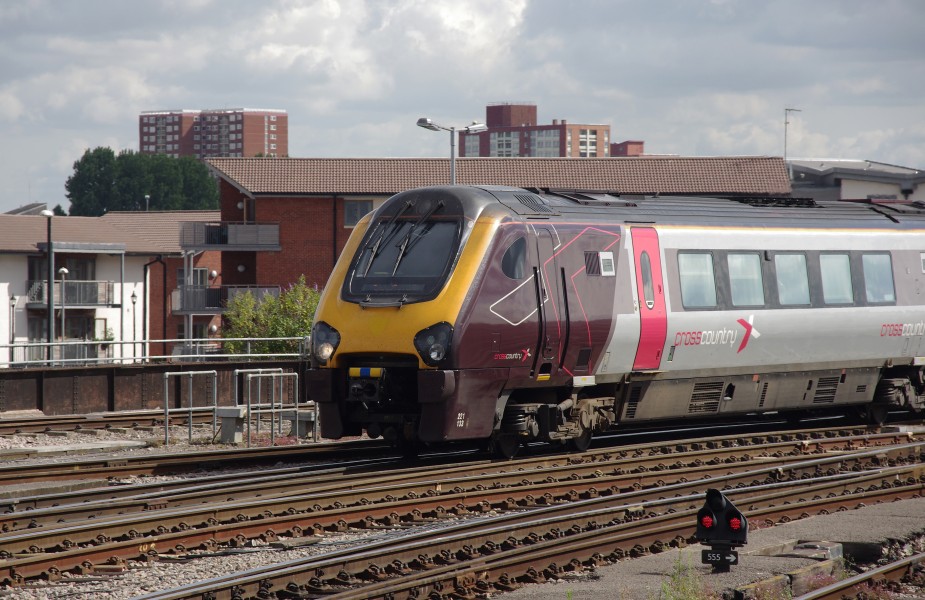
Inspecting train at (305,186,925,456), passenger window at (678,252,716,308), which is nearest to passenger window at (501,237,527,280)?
train at (305,186,925,456)

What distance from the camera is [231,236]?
64312 mm

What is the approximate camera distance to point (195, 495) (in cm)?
1329

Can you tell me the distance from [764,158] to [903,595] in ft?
191

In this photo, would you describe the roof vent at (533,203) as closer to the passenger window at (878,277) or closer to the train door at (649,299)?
the train door at (649,299)

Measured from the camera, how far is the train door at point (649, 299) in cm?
1753

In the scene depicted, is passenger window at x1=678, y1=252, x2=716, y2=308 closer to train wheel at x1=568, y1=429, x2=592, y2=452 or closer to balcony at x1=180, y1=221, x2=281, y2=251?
train wheel at x1=568, y1=429, x2=592, y2=452

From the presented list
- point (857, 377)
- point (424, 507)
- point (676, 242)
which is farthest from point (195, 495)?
point (857, 377)

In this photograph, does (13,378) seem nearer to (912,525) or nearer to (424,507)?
(424,507)

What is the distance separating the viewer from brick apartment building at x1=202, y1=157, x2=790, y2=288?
64250mm

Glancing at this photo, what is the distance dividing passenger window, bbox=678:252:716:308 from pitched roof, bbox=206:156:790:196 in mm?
45429

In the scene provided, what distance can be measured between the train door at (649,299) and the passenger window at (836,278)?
3606 mm

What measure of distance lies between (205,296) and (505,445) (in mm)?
48593

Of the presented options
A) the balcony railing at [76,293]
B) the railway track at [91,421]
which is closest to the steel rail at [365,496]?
the railway track at [91,421]

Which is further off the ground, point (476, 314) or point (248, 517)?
point (476, 314)
